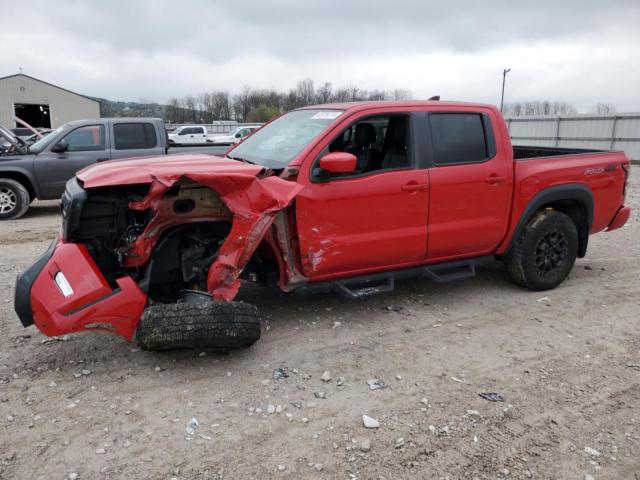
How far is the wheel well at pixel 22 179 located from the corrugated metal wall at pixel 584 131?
1901 centimetres

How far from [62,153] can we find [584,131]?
77.0ft

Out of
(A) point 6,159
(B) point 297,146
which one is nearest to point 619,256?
(B) point 297,146

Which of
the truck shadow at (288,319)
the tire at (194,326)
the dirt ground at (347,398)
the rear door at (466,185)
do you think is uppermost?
the rear door at (466,185)

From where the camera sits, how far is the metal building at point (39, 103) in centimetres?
4181

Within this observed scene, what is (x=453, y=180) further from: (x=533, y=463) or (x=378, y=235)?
(x=533, y=463)

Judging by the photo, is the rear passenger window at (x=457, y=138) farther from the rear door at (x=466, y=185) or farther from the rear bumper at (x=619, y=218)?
the rear bumper at (x=619, y=218)

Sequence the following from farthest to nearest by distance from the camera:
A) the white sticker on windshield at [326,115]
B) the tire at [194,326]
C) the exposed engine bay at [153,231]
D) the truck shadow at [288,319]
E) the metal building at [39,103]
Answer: the metal building at [39,103]
the white sticker on windshield at [326,115]
the truck shadow at [288,319]
the exposed engine bay at [153,231]
the tire at [194,326]

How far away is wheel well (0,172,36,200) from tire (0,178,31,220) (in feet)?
0.36

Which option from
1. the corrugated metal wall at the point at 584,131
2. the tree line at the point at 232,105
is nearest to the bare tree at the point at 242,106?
the tree line at the point at 232,105

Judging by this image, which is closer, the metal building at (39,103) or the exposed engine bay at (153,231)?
the exposed engine bay at (153,231)

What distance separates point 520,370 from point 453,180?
1.77 m

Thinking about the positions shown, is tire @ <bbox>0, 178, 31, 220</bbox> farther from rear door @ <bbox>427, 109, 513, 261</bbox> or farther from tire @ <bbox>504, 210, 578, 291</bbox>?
tire @ <bbox>504, 210, 578, 291</bbox>

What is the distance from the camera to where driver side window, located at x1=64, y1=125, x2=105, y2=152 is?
9672 millimetres

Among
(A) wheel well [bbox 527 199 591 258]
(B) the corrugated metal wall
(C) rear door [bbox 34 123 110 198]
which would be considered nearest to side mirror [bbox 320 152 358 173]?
(A) wheel well [bbox 527 199 591 258]
